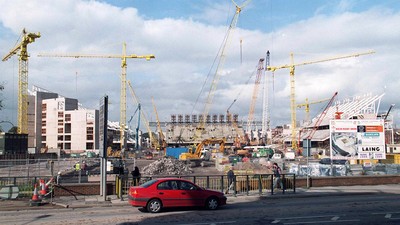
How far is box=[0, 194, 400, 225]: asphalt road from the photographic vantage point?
15.4 metres

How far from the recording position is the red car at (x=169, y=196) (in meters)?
17.5

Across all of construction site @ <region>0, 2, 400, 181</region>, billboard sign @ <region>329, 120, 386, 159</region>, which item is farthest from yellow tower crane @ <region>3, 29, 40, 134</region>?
billboard sign @ <region>329, 120, 386, 159</region>

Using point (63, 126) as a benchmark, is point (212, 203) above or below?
below

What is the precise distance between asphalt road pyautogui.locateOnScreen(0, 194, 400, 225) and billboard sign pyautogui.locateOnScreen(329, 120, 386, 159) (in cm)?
1178

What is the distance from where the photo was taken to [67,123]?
131 m

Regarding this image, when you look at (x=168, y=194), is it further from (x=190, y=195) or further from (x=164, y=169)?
(x=164, y=169)

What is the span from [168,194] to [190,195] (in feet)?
3.18

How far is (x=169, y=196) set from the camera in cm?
1786

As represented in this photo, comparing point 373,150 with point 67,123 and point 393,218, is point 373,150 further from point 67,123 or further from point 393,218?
point 67,123

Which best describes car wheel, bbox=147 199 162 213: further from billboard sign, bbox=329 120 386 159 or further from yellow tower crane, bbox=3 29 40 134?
yellow tower crane, bbox=3 29 40 134

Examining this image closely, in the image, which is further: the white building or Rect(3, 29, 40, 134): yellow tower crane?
the white building

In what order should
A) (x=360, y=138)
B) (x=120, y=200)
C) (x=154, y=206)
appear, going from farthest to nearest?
1. (x=360, y=138)
2. (x=120, y=200)
3. (x=154, y=206)

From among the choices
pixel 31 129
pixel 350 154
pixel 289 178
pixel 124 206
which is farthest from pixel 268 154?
pixel 31 129

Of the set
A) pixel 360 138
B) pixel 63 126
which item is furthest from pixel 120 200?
pixel 63 126
